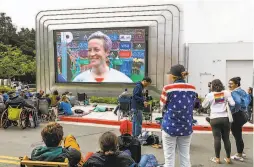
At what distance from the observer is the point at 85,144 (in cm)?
748

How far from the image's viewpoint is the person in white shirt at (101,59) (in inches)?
676

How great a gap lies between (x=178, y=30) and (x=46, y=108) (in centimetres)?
864

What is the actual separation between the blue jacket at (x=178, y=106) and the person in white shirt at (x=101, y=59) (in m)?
12.8

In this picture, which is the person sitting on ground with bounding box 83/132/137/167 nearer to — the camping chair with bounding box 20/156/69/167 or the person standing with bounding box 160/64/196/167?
the camping chair with bounding box 20/156/69/167

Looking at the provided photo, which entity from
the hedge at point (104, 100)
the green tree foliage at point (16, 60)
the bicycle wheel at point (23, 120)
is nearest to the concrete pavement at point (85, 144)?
the bicycle wheel at point (23, 120)

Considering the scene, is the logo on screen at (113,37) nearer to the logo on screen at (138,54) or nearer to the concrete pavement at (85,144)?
the logo on screen at (138,54)

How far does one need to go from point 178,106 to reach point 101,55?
43.8 feet

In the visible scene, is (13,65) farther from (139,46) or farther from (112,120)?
(112,120)

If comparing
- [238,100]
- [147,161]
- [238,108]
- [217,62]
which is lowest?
[147,161]

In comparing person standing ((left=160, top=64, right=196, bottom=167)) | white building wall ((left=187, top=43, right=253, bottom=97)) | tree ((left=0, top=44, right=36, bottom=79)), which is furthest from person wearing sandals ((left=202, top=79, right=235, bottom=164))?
tree ((left=0, top=44, right=36, bottom=79))

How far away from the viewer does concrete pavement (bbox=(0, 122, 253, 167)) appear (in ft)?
19.8

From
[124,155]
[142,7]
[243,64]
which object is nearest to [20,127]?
[124,155]

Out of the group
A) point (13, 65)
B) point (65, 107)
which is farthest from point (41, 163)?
point (13, 65)

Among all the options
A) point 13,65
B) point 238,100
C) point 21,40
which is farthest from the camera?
point 21,40
